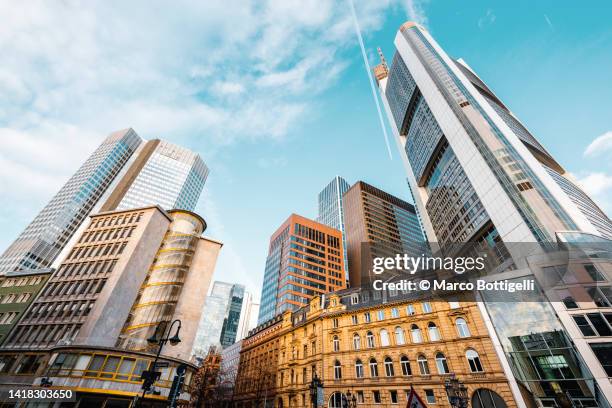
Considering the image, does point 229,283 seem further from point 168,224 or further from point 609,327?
point 609,327

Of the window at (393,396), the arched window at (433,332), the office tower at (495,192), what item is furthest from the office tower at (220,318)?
the arched window at (433,332)

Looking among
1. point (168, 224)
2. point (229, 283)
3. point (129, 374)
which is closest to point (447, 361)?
point (129, 374)

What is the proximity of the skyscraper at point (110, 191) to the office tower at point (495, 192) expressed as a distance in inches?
4014

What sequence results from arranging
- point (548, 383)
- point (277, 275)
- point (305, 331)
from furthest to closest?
point (277, 275) < point (305, 331) < point (548, 383)

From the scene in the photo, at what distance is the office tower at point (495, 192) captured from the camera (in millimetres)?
26203

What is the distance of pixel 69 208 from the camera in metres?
126

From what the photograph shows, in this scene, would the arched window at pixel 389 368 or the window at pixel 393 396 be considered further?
the arched window at pixel 389 368

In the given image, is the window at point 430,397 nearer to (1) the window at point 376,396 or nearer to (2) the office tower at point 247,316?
(1) the window at point 376,396

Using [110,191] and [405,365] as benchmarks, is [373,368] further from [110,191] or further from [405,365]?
[110,191]

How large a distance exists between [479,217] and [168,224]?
64.1 metres

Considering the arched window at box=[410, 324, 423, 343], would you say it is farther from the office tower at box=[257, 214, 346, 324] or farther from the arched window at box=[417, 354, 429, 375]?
the office tower at box=[257, 214, 346, 324]

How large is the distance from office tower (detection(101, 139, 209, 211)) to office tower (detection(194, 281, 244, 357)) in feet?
188

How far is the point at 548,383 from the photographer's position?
25688 mm

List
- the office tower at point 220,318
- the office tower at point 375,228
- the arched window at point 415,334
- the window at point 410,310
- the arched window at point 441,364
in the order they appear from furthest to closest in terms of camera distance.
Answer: the office tower at point 220,318 < the office tower at point 375,228 < the window at point 410,310 < the arched window at point 415,334 < the arched window at point 441,364
